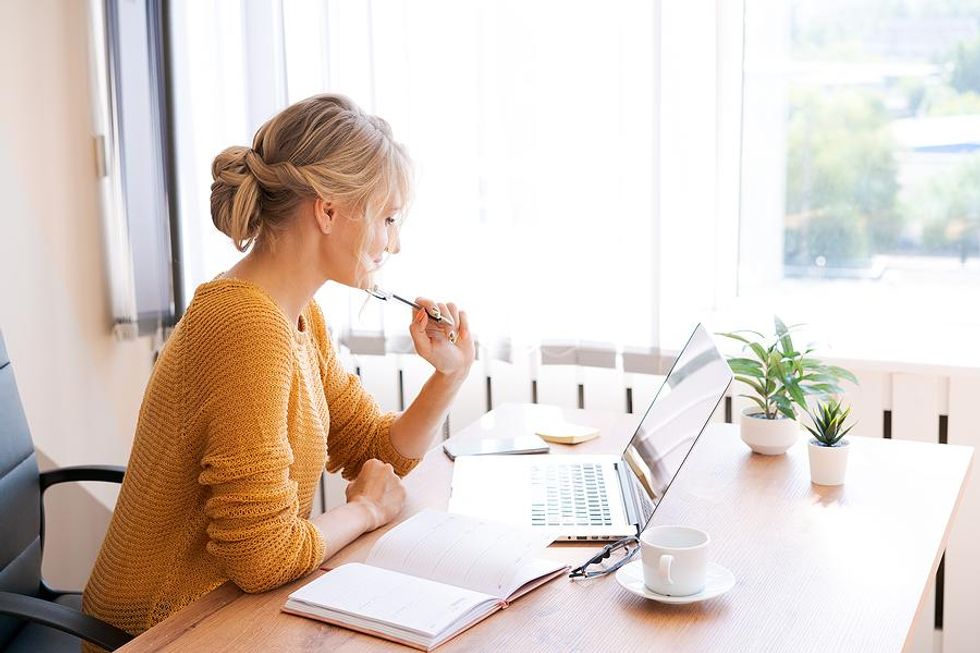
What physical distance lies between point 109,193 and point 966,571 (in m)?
2.07

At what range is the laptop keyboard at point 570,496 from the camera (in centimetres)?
143

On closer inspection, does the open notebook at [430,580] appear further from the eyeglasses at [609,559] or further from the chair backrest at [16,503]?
the chair backrest at [16,503]

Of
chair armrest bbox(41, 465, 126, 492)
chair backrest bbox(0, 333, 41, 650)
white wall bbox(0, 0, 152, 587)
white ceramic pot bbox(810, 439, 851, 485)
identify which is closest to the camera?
white ceramic pot bbox(810, 439, 851, 485)

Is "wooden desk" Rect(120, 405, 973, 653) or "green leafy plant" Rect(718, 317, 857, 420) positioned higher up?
"green leafy plant" Rect(718, 317, 857, 420)

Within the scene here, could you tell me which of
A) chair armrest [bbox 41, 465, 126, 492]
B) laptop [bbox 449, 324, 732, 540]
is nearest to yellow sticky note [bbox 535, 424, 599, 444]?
laptop [bbox 449, 324, 732, 540]

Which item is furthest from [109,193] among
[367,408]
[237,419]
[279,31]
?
[237,419]

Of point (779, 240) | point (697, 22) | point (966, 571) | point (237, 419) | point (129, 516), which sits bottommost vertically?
point (966, 571)

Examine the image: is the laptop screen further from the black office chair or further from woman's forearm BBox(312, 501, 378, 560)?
the black office chair

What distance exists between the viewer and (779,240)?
2367mm

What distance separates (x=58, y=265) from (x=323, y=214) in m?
1.34

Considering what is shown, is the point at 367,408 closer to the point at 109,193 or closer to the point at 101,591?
the point at 101,591

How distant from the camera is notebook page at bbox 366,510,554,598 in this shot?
1.23 meters

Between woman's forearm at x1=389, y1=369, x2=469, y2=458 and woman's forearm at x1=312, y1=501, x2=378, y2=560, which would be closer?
woman's forearm at x1=312, y1=501, x2=378, y2=560

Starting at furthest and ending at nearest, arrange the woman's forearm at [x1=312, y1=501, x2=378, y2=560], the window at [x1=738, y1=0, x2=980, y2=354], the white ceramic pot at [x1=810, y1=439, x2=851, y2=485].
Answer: the window at [x1=738, y1=0, x2=980, y2=354]
the white ceramic pot at [x1=810, y1=439, x2=851, y2=485]
the woman's forearm at [x1=312, y1=501, x2=378, y2=560]
